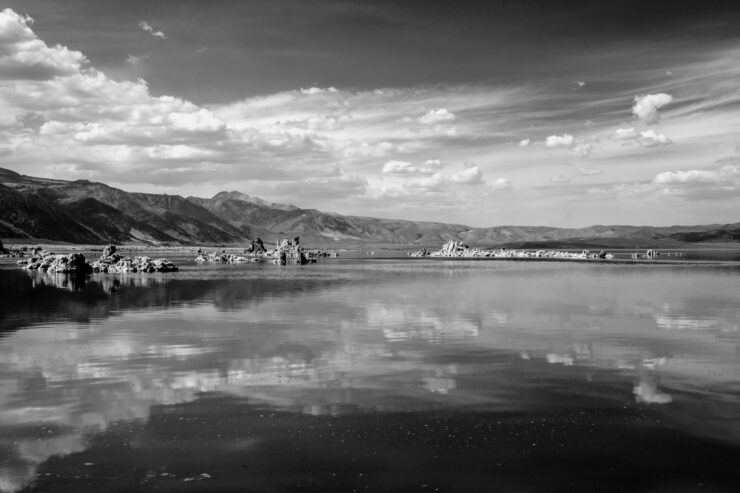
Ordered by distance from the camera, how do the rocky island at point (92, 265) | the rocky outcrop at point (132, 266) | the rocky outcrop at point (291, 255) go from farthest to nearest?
the rocky outcrop at point (291, 255) < the rocky outcrop at point (132, 266) < the rocky island at point (92, 265)

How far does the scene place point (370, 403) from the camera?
18.0 m

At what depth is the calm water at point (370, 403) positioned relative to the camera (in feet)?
42.0

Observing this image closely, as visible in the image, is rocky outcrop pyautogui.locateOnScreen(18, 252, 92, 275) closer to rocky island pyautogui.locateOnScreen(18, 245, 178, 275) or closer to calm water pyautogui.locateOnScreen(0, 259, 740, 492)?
rocky island pyautogui.locateOnScreen(18, 245, 178, 275)

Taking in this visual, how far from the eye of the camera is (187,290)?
60.0 m

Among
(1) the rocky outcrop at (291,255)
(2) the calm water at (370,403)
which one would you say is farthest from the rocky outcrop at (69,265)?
(2) the calm water at (370,403)

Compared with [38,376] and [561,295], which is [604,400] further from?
[561,295]

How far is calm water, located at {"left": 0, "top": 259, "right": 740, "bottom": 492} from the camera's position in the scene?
12805 millimetres

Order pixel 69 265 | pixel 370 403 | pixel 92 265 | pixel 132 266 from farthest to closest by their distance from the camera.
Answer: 1. pixel 92 265
2. pixel 132 266
3. pixel 69 265
4. pixel 370 403

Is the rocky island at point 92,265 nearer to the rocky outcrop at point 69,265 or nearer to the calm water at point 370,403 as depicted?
the rocky outcrop at point 69,265

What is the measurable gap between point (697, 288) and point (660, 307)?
21211 mm

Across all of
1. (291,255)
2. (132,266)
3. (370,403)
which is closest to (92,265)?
(132,266)

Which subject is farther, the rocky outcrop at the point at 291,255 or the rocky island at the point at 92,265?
the rocky outcrop at the point at 291,255

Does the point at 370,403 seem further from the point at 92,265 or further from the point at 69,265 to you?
the point at 92,265

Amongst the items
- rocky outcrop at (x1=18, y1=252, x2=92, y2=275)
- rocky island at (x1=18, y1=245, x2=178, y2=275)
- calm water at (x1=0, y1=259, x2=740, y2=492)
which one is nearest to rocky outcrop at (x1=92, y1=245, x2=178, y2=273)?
rocky island at (x1=18, y1=245, x2=178, y2=275)
